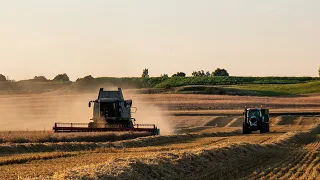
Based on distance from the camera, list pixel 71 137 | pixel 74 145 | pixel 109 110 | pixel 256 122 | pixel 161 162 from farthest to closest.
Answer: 1. pixel 256 122
2. pixel 109 110
3. pixel 71 137
4. pixel 74 145
5. pixel 161 162

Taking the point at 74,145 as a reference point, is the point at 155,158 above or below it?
above

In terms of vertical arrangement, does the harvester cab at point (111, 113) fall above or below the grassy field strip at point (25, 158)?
above

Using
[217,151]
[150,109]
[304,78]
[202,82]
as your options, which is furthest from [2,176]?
[304,78]

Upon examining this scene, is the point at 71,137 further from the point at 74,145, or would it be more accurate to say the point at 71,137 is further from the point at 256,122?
the point at 256,122

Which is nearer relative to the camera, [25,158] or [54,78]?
[25,158]

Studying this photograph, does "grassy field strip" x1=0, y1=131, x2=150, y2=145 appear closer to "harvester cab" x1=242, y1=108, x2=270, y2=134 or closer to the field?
the field

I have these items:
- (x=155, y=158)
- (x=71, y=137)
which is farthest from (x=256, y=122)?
(x=155, y=158)

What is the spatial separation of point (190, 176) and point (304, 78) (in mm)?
151550

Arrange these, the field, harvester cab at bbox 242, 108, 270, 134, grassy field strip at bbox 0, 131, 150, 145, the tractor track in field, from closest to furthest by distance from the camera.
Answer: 1. the tractor track in field
2. the field
3. grassy field strip at bbox 0, 131, 150, 145
4. harvester cab at bbox 242, 108, 270, 134

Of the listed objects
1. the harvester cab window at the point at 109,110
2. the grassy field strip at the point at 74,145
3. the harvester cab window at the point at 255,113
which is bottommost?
the grassy field strip at the point at 74,145

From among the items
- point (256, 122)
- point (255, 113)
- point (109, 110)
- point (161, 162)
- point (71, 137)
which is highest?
point (109, 110)

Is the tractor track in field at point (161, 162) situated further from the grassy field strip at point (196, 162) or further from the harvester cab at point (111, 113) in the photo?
the harvester cab at point (111, 113)

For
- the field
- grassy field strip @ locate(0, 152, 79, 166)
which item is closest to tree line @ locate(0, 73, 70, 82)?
the field

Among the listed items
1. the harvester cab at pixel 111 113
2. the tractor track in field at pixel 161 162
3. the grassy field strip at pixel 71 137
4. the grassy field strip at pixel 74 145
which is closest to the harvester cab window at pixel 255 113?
the harvester cab at pixel 111 113
